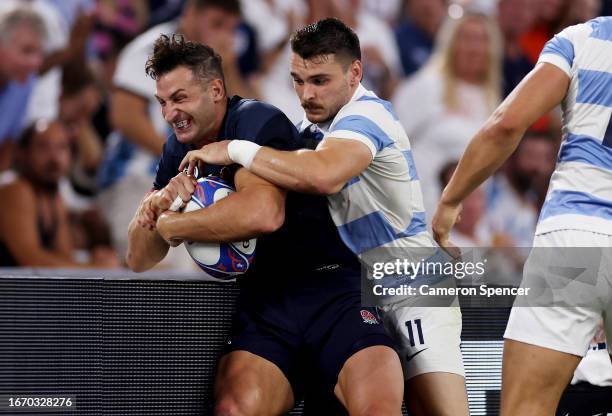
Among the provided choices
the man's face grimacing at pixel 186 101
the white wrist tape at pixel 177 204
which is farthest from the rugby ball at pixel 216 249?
the man's face grimacing at pixel 186 101

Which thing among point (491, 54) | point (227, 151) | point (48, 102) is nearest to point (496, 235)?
point (491, 54)

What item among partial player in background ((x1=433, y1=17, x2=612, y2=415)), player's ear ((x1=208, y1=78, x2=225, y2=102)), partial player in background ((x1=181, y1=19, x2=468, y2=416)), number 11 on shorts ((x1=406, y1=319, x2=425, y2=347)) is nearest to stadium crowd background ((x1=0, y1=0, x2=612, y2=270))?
player's ear ((x1=208, y1=78, x2=225, y2=102))

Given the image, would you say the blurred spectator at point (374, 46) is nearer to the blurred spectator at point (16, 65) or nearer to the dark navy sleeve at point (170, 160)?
the blurred spectator at point (16, 65)

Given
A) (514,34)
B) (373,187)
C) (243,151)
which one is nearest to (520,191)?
(514,34)

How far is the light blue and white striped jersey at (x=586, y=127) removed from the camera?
3.56 meters

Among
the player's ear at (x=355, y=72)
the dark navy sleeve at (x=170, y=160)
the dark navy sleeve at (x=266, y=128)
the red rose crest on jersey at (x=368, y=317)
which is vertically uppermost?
the player's ear at (x=355, y=72)

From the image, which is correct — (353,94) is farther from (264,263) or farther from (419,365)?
(419,365)

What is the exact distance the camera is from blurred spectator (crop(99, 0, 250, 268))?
25.0ft

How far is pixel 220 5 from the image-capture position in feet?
26.1

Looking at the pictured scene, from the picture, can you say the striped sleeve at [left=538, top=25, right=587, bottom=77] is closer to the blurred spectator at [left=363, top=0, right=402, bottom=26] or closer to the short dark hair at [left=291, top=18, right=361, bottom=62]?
the short dark hair at [left=291, top=18, right=361, bottom=62]

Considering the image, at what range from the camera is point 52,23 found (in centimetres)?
759

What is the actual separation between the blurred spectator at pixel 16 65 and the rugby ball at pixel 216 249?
4.05m

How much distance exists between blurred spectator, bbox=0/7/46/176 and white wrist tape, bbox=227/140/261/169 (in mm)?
4147

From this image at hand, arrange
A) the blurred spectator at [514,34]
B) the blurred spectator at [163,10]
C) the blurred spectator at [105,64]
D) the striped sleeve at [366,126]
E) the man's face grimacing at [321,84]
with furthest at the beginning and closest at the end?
the blurred spectator at [514,34]
the blurred spectator at [163,10]
the blurred spectator at [105,64]
the man's face grimacing at [321,84]
the striped sleeve at [366,126]
